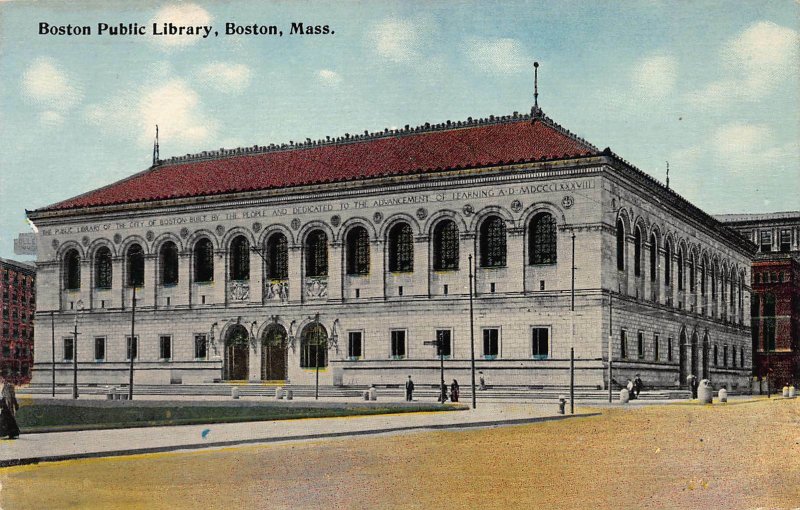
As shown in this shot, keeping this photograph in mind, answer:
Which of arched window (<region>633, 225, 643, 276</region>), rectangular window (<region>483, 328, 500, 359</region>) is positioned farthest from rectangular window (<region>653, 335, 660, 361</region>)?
rectangular window (<region>483, 328, 500, 359</region>)

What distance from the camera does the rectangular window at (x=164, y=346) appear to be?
212 feet

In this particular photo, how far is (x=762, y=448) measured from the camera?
24.0 m

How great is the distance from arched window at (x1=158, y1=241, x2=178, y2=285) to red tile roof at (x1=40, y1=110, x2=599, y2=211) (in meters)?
3.08

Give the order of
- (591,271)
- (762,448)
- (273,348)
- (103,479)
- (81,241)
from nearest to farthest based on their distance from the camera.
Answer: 1. (103,479)
2. (762,448)
3. (591,271)
4. (273,348)
5. (81,241)

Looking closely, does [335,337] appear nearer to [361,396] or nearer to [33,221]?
[361,396]

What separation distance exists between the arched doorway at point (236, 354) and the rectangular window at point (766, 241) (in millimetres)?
60125

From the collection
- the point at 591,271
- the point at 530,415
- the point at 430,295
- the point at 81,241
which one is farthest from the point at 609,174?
the point at 81,241

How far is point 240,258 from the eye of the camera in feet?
209

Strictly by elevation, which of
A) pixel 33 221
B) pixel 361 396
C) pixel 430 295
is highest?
pixel 33 221

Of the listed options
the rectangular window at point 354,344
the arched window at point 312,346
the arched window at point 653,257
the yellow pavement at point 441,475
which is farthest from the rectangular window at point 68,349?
the yellow pavement at point 441,475

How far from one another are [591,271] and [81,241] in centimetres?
3271

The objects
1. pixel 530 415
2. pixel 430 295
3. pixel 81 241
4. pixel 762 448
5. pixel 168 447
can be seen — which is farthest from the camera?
pixel 81 241

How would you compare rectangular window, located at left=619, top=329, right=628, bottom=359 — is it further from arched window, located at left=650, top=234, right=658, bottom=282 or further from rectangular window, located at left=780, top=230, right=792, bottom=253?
rectangular window, located at left=780, top=230, right=792, bottom=253

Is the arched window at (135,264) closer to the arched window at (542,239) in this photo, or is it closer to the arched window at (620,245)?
the arched window at (542,239)
